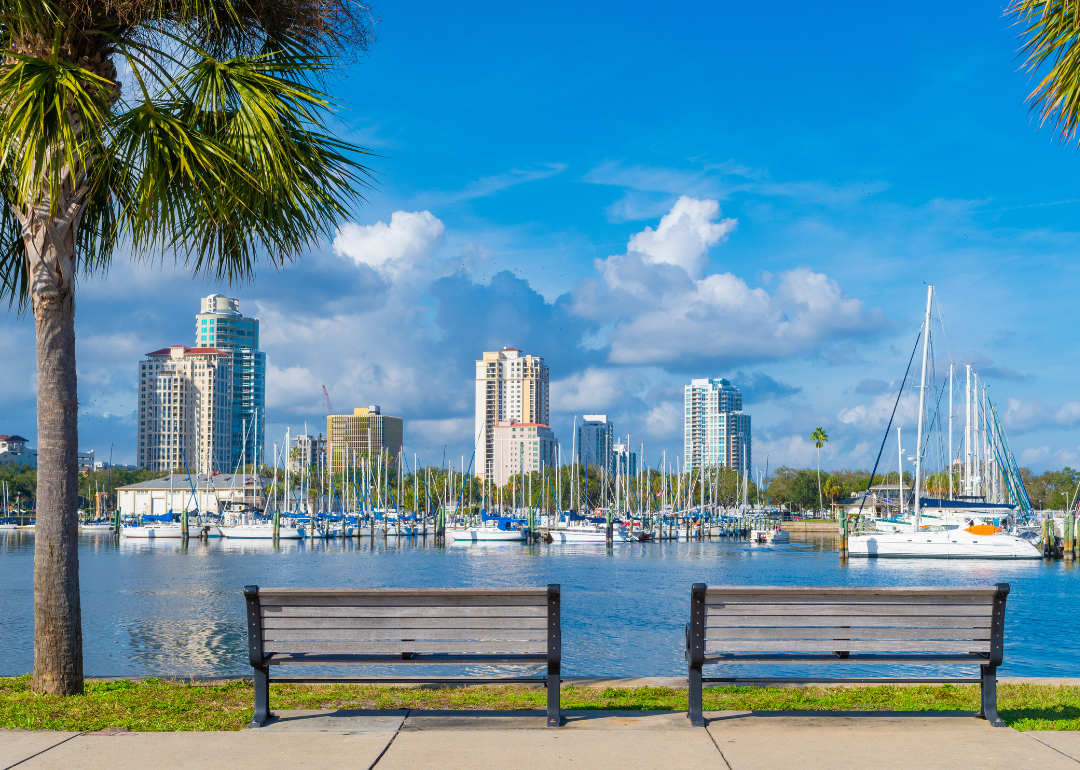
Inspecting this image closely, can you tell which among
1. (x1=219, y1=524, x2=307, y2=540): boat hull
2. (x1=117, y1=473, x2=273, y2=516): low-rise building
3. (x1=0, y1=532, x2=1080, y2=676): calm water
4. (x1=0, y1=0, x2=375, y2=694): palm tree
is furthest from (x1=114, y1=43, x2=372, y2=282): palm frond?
(x1=117, y1=473, x2=273, y2=516): low-rise building

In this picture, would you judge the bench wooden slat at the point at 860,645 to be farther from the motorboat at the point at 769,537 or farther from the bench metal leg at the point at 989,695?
the motorboat at the point at 769,537

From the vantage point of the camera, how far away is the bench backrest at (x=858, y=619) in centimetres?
732

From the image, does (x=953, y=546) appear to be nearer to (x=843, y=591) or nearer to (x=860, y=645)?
(x=860, y=645)

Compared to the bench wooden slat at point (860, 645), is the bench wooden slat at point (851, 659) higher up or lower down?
lower down

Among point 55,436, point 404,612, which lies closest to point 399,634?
point 404,612

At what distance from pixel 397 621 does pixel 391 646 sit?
0.20 metres

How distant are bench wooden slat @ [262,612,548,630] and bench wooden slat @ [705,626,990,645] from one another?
143 centimetres

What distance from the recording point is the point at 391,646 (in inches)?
288

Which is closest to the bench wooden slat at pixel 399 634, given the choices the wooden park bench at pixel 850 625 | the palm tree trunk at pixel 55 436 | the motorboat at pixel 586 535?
the wooden park bench at pixel 850 625

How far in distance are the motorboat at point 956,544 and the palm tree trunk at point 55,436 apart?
6367 centimetres

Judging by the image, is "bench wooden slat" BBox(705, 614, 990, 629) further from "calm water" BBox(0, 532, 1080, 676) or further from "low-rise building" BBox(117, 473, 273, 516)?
"low-rise building" BBox(117, 473, 273, 516)

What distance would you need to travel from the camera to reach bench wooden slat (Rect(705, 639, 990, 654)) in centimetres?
736

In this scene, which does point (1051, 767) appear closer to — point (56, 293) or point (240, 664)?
point (56, 293)

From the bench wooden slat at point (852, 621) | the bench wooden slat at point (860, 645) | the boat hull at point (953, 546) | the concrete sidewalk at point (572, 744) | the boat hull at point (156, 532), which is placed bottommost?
the boat hull at point (156, 532)
